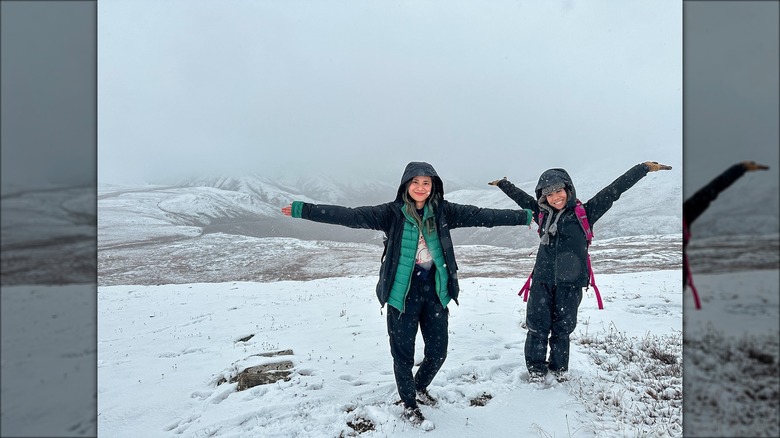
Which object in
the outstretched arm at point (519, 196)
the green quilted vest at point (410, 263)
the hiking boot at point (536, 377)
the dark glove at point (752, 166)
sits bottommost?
the hiking boot at point (536, 377)

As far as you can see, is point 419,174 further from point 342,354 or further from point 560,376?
point 342,354

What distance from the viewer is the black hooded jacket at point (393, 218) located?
11.1 ft

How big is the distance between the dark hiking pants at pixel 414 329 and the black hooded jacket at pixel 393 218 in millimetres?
207

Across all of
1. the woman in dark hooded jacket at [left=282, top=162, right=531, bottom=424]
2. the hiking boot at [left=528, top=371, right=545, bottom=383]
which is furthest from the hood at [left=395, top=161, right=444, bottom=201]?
the hiking boot at [left=528, top=371, right=545, bottom=383]

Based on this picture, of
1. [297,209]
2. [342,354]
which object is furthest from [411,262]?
A: [342,354]

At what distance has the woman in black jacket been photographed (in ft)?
2.98

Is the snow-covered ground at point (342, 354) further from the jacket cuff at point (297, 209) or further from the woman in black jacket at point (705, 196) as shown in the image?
the jacket cuff at point (297, 209)

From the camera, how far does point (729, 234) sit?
0.96m

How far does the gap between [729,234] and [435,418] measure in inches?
130

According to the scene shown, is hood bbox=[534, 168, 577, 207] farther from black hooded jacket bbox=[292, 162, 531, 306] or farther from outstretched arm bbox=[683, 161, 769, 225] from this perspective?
outstretched arm bbox=[683, 161, 769, 225]

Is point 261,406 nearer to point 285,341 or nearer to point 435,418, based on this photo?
point 435,418

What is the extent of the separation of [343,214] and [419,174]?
0.82 m

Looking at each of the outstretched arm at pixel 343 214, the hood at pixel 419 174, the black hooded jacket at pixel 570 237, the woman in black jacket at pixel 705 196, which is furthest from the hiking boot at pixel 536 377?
the woman in black jacket at pixel 705 196

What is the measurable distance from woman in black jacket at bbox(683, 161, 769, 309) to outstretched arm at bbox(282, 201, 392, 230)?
8.45ft
